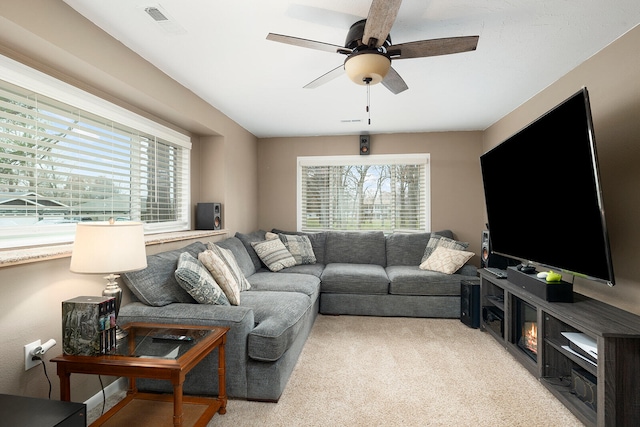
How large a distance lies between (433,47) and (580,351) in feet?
6.52

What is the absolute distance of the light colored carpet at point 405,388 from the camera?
1951 mm

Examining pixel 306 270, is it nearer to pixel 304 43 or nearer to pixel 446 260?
pixel 446 260

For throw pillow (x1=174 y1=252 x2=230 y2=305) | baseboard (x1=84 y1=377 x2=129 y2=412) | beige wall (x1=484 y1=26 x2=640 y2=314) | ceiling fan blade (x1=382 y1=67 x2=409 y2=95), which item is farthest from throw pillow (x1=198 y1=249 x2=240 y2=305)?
beige wall (x1=484 y1=26 x2=640 y2=314)

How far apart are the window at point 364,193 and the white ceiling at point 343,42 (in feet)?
4.06

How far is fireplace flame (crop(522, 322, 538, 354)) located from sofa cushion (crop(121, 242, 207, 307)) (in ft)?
8.49

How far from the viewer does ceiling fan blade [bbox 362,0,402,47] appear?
4.81 ft

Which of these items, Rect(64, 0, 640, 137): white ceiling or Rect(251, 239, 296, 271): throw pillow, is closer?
Rect(64, 0, 640, 137): white ceiling

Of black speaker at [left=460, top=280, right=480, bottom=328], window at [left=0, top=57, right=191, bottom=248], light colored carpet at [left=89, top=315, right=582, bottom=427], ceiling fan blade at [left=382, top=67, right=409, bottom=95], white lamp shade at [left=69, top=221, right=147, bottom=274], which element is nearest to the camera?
white lamp shade at [left=69, top=221, right=147, bottom=274]

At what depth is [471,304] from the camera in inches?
137

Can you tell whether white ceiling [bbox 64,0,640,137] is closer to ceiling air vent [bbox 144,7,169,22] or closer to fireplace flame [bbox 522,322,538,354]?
ceiling air vent [bbox 144,7,169,22]

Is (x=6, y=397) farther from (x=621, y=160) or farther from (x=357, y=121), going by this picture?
(x=357, y=121)

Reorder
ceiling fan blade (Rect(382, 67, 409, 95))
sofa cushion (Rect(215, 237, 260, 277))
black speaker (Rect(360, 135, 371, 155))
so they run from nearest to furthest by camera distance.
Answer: ceiling fan blade (Rect(382, 67, 409, 95)), sofa cushion (Rect(215, 237, 260, 277)), black speaker (Rect(360, 135, 371, 155))

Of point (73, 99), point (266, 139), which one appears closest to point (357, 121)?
point (266, 139)

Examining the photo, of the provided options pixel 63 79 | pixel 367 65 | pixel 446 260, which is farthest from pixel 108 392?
pixel 446 260
